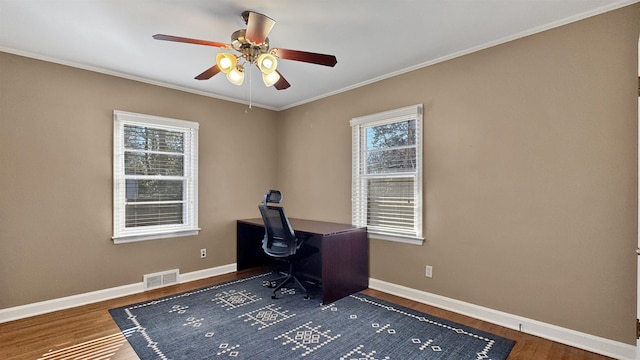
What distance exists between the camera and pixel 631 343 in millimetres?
2164

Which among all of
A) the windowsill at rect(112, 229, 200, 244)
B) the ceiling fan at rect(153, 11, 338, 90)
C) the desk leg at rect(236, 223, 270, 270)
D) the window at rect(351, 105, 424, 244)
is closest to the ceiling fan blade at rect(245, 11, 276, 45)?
the ceiling fan at rect(153, 11, 338, 90)

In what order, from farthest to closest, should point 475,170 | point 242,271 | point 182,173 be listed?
1. point 242,271
2. point 182,173
3. point 475,170

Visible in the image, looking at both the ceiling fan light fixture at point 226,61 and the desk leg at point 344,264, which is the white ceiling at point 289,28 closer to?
the ceiling fan light fixture at point 226,61

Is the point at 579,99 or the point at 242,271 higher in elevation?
the point at 579,99

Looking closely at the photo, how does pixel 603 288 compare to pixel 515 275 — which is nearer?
pixel 603 288

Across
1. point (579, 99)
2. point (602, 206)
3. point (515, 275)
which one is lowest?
point (515, 275)

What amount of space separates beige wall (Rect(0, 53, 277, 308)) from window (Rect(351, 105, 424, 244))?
2046 mm

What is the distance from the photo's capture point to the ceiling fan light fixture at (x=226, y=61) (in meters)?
2.20

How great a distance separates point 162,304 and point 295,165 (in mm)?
2455

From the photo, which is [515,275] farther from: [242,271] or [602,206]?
[242,271]

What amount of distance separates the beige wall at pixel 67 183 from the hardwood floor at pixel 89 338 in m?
0.32

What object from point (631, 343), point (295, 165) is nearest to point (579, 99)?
point (631, 343)

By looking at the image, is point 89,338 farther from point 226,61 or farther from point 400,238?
point 400,238

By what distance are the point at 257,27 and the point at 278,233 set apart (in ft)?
7.04
